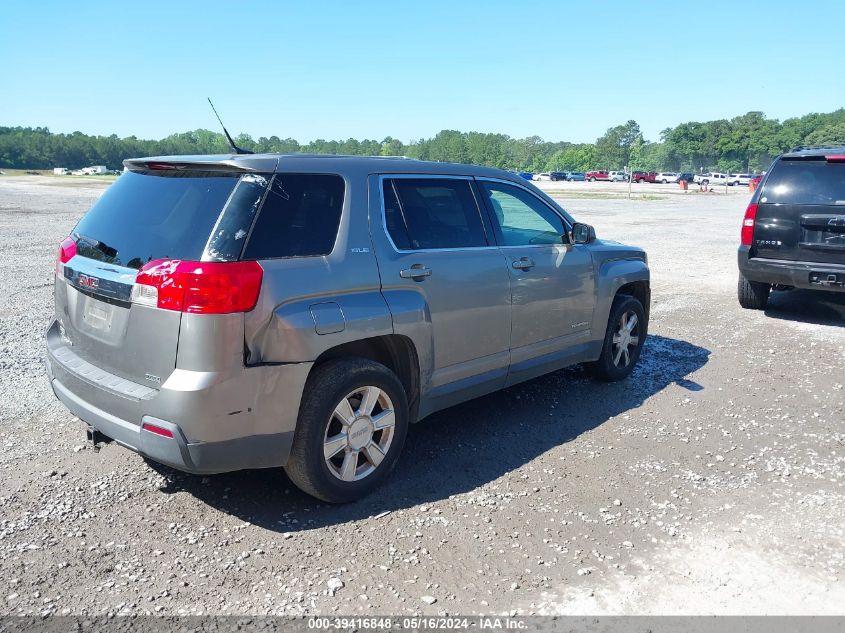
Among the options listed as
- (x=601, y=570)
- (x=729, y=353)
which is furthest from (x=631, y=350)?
(x=601, y=570)

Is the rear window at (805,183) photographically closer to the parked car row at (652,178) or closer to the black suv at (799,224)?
the black suv at (799,224)

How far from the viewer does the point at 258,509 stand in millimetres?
3691

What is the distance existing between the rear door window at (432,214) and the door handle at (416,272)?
0.43 ft

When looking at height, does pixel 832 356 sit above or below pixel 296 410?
below

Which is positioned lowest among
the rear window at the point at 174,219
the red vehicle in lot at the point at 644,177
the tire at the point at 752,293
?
the tire at the point at 752,293

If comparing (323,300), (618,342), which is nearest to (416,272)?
(323,300)

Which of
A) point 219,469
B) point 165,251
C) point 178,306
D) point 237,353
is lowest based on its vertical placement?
point 219,469

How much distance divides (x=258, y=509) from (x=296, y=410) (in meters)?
0.70

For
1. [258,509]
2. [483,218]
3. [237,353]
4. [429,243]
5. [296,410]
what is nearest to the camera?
[237,353]

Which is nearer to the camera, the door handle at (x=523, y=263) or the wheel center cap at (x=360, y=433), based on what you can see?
the wheel center cap at (x=360, y=433)

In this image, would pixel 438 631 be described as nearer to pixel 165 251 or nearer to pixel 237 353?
pixel 237 353

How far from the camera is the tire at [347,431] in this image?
Answer: 347 cm

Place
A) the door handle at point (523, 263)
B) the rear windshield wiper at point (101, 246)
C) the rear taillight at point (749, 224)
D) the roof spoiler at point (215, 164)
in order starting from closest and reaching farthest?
the roof spoiler at point (215, 164), the rear windshield wiper at point (101, 246), the door handle at point (523, 263), the rear taillight at point (749, 224)

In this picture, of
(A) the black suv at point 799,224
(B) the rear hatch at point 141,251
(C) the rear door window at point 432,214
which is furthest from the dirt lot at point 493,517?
Answer: (A) the black suv at point 799,224
